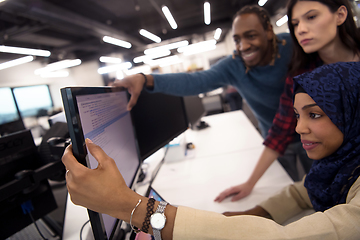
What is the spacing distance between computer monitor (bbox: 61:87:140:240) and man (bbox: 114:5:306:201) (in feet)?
0.74

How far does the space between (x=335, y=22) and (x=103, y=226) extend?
1162 mm

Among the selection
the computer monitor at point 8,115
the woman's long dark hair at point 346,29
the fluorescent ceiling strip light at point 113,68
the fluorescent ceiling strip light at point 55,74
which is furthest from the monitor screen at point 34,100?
the woman's long dark hair at point 346,29

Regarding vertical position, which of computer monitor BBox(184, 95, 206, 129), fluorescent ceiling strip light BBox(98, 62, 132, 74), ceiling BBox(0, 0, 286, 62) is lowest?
computer monitor BBox(184, 95, 206, 129)

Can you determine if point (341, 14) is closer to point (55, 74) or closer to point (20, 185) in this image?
point (20, 185)

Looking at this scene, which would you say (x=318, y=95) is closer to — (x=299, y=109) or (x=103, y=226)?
(x=299, y=109)

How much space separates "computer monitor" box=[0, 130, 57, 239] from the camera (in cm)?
63

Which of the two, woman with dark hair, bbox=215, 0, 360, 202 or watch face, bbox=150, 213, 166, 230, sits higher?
woman with dark hair, bbox=215, 0, 360, 202

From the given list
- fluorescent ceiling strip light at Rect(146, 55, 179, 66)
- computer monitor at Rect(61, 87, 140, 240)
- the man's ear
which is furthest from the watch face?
fluorescent ceiling strip light at Rect(146, 55, 179, 66)

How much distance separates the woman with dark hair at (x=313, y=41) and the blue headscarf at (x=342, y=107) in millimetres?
353

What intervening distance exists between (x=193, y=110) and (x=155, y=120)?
844mm

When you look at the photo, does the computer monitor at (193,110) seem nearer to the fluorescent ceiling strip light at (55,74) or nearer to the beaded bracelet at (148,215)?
the beaded bracelet at (148,215)

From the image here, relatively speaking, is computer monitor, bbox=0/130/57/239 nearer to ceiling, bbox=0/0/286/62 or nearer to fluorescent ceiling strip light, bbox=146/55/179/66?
ceiling, bbox=0/0/286/62

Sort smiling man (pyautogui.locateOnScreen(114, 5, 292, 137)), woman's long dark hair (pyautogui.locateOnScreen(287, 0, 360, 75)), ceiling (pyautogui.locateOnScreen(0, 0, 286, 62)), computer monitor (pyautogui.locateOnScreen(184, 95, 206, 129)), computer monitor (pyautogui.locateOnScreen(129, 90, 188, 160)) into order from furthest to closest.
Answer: ceiling (pyautogui.locateOnScreen(0, 0, 286, 62)) → computer monitor (pyautogui.locateOnScreen(184, 95, 206, 129)) → smiling man (pyautogui.locateOnScreen(114, 5, 292, 137)) → computer monitor (pyautogui.locateOnScreen(129, 90, 188, 160)) → woman's long dark hair (pyautogui.locateOnScreen(287, 0, 360, 75))

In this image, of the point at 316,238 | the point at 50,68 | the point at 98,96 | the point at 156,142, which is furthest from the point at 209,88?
the point at 50,68
